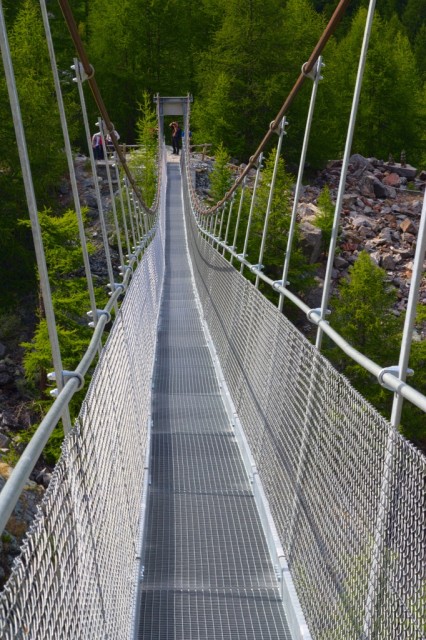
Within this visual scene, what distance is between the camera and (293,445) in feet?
9.57

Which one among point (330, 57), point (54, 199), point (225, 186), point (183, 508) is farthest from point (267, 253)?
point (183, 508)

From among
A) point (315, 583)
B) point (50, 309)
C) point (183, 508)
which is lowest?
point (183, 508)

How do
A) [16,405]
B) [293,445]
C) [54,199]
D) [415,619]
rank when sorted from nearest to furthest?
[415,619] → [293,445] → [16,405] → [54,199]

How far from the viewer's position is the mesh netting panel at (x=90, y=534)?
1328mm

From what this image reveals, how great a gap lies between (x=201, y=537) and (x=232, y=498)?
1.50ft

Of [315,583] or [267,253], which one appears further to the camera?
[267,253]

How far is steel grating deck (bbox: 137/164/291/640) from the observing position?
2.76 m

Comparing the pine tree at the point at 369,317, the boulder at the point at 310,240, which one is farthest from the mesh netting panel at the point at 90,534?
the boulder at the point at 310,240

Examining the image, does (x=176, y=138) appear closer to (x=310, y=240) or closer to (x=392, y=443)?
(x=310, y=240)

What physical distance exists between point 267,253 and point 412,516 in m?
21.6

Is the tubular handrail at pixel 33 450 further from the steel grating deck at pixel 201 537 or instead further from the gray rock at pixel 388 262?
the gray rock at pixel 388 262

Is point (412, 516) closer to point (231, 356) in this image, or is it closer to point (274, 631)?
point (274, 631)

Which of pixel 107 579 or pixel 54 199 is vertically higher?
pixel 107 579

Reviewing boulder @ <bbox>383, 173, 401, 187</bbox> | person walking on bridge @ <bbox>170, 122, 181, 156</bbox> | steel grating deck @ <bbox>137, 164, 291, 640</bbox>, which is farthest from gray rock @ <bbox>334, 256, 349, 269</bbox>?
steel grating deck @ <bbox>137, 164, 291, 640</bbox>
